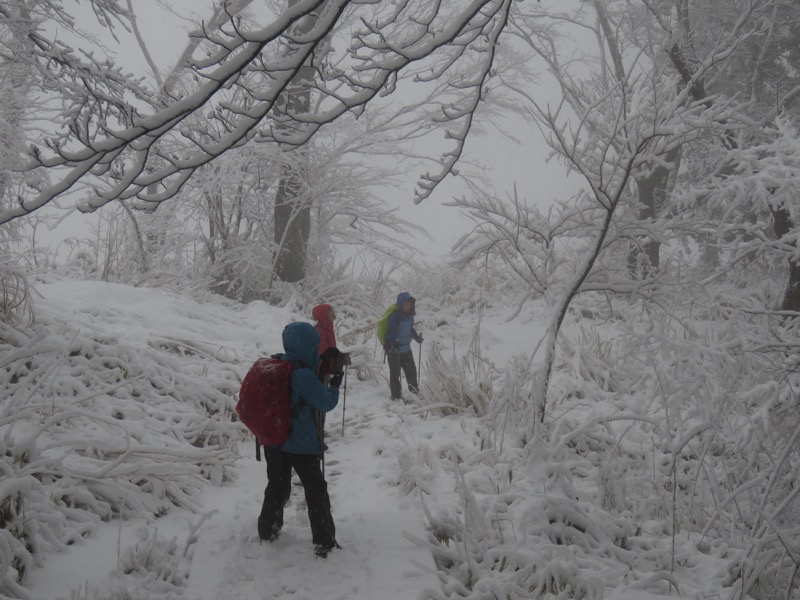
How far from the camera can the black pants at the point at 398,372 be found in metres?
6.97

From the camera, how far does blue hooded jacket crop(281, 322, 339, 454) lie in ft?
10.7

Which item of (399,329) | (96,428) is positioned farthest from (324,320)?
(96,428)

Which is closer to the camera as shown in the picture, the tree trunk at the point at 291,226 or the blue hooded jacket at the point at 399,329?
the blue hooded jacket at the point at 399,329

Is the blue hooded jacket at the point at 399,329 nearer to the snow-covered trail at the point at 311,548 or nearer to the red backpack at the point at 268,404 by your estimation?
the snow-covered trail at the point at 311,548

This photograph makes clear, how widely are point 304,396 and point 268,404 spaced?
0.69 ft

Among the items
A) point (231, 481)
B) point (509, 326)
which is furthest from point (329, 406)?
point (509, 326)

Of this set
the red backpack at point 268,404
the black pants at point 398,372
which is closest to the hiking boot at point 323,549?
the red backpack at point 268,404

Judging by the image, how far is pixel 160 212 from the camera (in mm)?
10633

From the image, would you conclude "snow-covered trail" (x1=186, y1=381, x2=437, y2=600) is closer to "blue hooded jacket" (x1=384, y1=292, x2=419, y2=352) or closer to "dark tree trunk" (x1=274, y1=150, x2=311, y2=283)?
"blue hooded jacket" (x1=384, y1=292, x2=419, y2=352)

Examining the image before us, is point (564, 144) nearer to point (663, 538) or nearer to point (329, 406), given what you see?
point (329, 406)

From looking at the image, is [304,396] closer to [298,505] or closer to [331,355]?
[331,355]

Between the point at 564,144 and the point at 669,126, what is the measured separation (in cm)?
68

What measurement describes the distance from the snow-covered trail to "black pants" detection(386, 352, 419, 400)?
2150 millimetres

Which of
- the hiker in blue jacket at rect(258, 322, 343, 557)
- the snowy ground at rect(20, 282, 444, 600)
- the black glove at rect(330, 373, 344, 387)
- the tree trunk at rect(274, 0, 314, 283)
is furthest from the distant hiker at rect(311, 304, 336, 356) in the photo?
the tree trunk at rect(274, 0, 314, 283)
